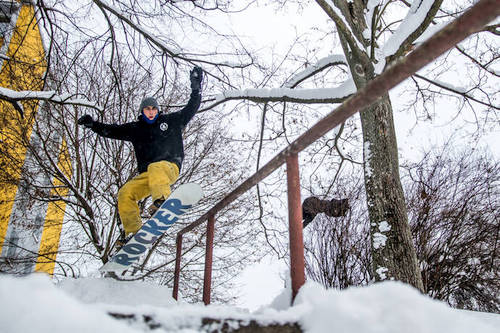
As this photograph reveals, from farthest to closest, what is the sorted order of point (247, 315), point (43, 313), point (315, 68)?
1. point (315, 68)
2. point (247, 315)
3. point (43, 313)

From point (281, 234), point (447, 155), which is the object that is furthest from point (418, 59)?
point (447, 155)

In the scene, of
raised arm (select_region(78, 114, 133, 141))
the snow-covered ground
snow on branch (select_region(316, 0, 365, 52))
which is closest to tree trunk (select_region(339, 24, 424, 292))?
snow on branch (select_region(316, 0, 365, 52))

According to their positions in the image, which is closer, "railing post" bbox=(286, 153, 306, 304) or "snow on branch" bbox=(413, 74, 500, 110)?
"railing post" bbox=(286, 153, 306, 304)

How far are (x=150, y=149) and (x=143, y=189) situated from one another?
0.48 meters

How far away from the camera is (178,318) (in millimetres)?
980

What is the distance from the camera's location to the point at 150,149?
3697 millimetres

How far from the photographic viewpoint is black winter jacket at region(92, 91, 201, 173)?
3686mm

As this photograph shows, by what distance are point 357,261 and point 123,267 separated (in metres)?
6.67

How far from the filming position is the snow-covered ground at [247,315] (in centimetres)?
78

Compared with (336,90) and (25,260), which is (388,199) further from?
(25,260)

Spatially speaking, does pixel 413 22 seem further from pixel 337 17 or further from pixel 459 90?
pixel 459 90

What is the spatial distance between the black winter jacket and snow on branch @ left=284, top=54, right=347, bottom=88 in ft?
8.41

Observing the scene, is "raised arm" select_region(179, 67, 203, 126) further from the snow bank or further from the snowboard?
the snow bank

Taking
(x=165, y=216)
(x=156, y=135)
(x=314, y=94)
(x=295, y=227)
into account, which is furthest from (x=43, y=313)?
(x=314, y=94)
